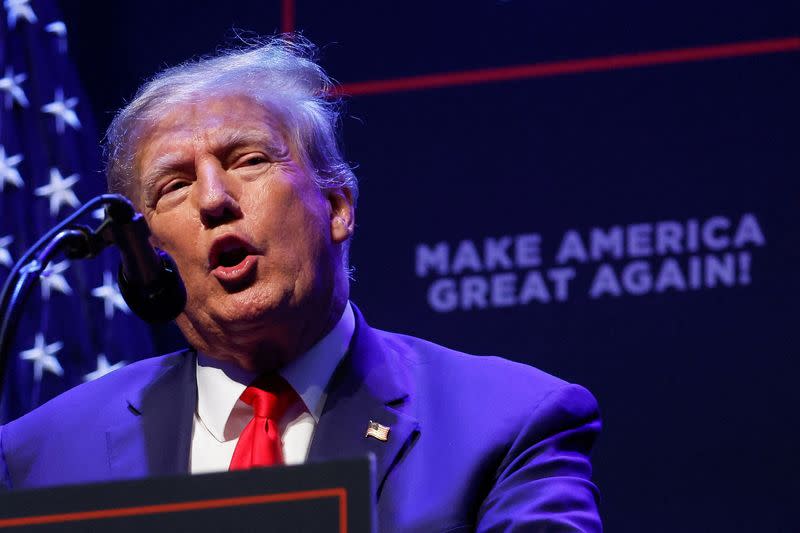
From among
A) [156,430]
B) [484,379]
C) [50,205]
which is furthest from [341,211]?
[50,205]

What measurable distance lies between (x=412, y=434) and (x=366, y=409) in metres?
0.10

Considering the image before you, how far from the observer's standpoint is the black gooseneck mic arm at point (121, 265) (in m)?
1.30

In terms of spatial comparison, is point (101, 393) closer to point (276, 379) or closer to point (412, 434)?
point (276, 379)

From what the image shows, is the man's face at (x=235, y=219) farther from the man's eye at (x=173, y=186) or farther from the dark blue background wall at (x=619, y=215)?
the dark blue background wall at (x=619, y=215)

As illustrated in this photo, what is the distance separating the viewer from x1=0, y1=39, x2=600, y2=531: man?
1985 millimetres

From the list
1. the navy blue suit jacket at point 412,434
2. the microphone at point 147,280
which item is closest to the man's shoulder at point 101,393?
the navy blue suit jacket at point 412,434

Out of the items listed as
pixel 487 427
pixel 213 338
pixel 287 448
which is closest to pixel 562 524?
pixel 487 427

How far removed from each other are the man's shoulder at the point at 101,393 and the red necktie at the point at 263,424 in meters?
0.26

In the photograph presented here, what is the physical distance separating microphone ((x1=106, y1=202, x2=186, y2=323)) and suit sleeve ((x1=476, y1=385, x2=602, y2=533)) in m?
0.65

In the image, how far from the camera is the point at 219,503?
41.4 inches

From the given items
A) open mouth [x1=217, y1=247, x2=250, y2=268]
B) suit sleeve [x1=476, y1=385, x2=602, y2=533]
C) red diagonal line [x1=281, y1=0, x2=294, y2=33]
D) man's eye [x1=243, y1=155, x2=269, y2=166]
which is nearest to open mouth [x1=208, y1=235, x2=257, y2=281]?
open mouth [x1=217, y1=247, x2=250, y2=268]

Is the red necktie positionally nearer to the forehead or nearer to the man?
the man

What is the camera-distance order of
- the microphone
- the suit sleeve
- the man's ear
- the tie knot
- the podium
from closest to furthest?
the podium, the microphone, the suit sleeve, the tie knot, the man's ear

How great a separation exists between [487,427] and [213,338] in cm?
50
